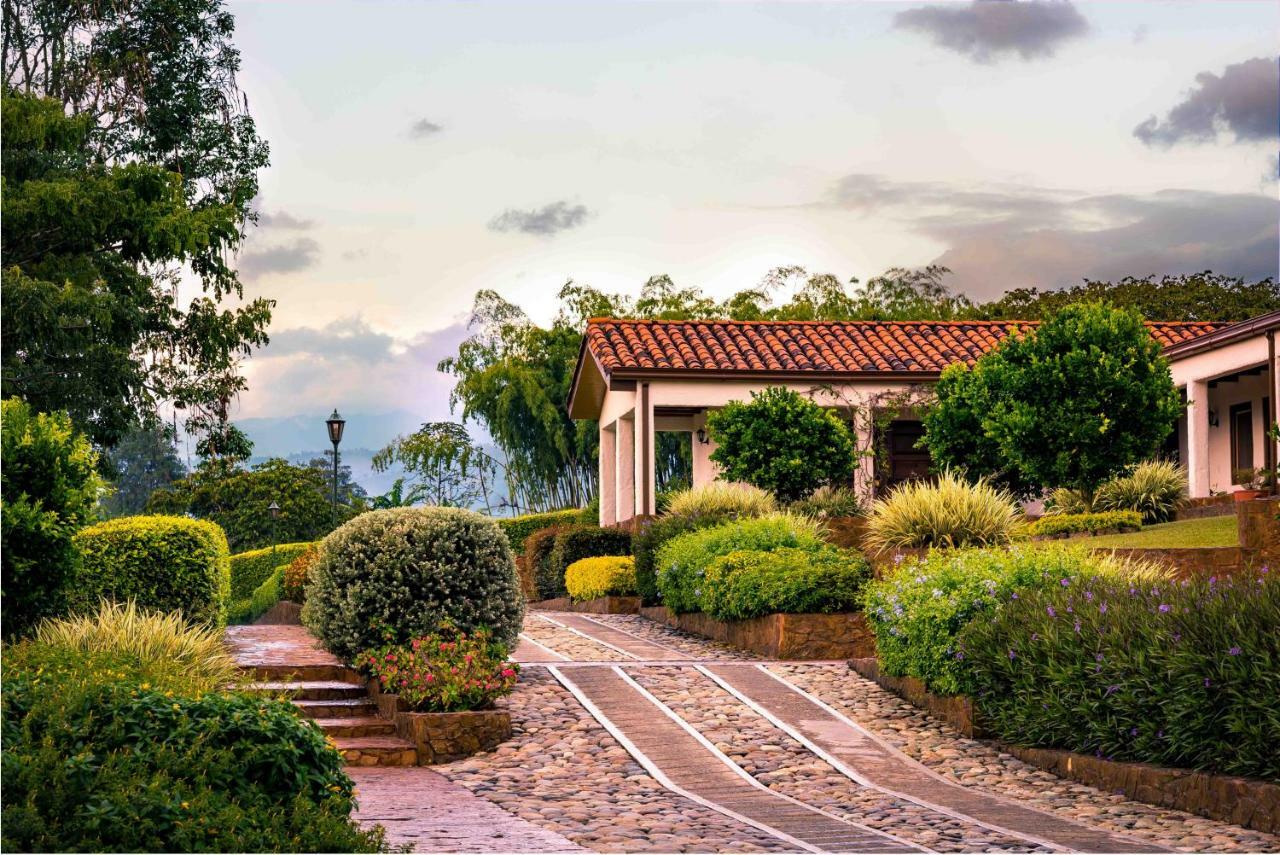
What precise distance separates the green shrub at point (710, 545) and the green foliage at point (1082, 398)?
380 centimetres

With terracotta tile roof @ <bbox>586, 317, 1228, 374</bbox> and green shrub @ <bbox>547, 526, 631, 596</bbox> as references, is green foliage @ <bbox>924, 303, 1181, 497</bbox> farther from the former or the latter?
green shrub @ <bbox>547, 526, 631, 596</bbox>

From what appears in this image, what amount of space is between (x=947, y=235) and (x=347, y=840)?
1588cm

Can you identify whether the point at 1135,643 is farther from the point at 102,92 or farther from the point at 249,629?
the point at 102,92

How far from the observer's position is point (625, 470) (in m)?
25.2

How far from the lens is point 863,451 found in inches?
920

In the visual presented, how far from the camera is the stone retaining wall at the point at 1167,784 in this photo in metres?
7.73

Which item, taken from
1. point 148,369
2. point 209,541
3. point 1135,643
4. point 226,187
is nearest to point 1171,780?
point 1135,643

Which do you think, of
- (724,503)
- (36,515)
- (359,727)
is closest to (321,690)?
(359,727)

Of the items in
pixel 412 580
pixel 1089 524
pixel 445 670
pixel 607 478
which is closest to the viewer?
pixel 445 670

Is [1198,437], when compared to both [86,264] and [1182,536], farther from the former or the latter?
[86,264]

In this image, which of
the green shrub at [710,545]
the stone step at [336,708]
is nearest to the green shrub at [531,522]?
the green shrub at [710,545]

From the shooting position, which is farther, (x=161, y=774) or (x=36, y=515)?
(x=36, y=515)

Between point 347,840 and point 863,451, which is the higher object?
point 863,451

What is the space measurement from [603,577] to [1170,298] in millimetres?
27044
